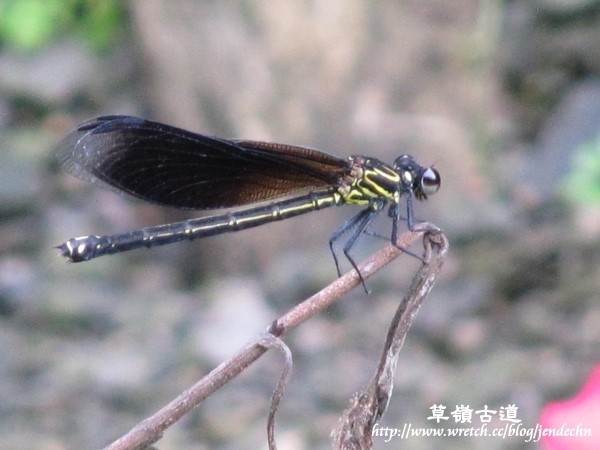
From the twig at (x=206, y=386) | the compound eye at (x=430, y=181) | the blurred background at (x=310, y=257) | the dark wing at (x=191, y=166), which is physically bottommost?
the twig at (x=206, y=386)

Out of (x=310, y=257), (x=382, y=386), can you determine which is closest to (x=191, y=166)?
(x=382, y=386)

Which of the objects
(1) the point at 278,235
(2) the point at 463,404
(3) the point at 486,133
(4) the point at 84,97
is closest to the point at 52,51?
(4) the point at 84,97

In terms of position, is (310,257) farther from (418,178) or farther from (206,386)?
(206,386)

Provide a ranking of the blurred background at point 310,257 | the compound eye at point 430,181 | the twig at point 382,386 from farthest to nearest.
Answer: the blurred background at point 310,257 < the compound eye at point 430,181 < the twig at point 382,386

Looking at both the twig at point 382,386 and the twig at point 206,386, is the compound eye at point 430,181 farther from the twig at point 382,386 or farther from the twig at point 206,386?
the twig at point 206,386

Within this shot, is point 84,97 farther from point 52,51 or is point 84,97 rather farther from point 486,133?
point 486,133

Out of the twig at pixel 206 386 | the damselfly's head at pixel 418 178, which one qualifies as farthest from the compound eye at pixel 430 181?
the twig at pixel 206 386

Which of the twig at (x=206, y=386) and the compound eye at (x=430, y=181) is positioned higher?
the compound eye at (x=430, y=181)
